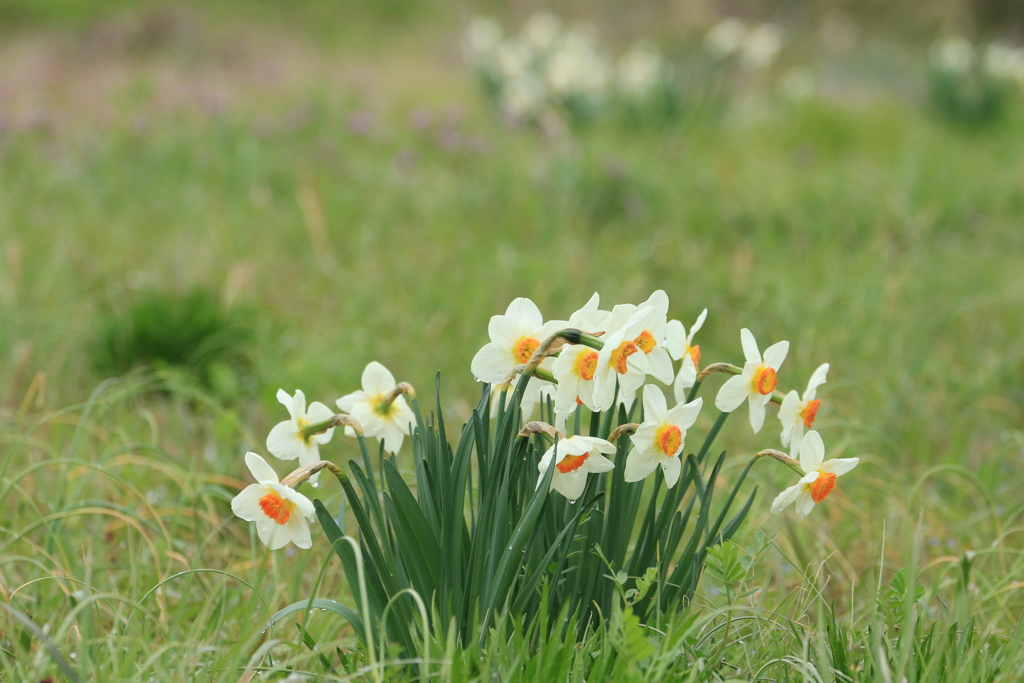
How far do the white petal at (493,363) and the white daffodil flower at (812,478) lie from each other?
40 centimetres

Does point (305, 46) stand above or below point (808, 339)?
above

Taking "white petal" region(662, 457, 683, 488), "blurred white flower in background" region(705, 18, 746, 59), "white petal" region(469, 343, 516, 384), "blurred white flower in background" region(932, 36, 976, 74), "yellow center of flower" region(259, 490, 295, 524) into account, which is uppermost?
"blurred white flower in background" region(705, 18, 746, 59)

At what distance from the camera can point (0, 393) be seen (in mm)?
2346

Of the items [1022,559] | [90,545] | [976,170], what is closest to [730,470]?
[1022,559]

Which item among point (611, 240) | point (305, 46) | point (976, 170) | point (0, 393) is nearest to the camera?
point (0, 393)

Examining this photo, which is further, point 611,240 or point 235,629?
point 611,240

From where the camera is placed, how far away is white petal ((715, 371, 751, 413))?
1162 mm

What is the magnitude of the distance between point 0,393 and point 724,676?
6.90 feet

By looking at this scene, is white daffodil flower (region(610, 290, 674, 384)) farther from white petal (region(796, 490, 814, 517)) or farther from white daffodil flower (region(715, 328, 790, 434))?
white petal (region(796, 490, 814, 517))

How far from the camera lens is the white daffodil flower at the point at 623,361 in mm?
990

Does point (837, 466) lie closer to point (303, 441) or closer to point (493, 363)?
point (493, 363)

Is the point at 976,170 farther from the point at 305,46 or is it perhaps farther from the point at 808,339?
the point at 305,46

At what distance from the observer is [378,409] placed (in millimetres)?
1258

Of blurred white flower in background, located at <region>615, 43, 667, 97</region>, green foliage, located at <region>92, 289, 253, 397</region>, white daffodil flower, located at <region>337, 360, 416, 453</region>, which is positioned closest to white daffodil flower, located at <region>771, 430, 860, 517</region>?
white daffodil flower, located at <region>337, 360, 416, 453</region>
